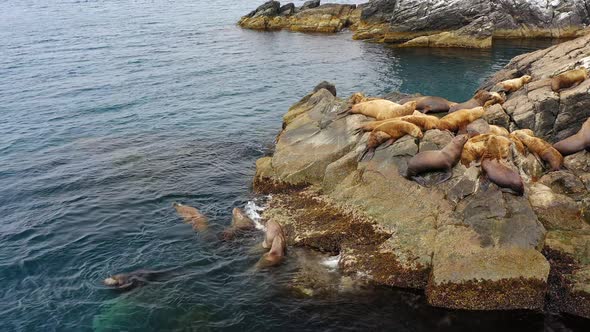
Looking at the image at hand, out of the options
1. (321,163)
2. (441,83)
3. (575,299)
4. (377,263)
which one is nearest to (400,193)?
(377,263)

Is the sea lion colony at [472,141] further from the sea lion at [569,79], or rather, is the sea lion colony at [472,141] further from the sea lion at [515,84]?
the sea lion at [515,84]

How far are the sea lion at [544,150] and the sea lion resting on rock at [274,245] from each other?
7.71 meters

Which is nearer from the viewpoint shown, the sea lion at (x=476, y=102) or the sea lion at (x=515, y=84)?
the sea lion at (x=476, y=102)

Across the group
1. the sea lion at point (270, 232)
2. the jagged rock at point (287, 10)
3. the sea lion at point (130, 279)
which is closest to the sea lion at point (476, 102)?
the sea lion at point (270, 232)

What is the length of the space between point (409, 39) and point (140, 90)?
84.8ft

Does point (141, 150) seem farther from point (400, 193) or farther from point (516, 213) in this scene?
point (516, 213)

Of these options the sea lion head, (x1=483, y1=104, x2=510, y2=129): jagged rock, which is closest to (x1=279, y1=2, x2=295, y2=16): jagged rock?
(x1=483, y1=104, x2=510, y2=129): jagged rock

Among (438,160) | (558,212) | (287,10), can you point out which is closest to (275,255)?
(438,160)

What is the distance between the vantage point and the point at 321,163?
16391 millimetres

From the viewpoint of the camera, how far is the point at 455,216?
12.1 meters

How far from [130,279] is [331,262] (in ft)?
18.1

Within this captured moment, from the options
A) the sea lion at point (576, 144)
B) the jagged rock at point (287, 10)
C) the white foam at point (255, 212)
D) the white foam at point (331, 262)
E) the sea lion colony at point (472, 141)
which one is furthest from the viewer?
the jagged rock at point (287, 10)

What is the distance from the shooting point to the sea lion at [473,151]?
13.1 meters

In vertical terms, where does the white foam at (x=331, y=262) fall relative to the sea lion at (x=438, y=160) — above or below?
below
